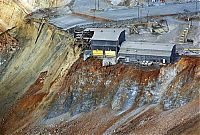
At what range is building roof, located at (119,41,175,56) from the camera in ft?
193

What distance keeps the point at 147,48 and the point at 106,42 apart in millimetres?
4697

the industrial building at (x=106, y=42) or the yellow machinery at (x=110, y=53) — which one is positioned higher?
the industrial building at (x=106, y=42)

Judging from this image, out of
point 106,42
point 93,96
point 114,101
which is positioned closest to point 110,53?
point 106,42

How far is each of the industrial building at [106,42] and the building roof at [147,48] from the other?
86 cm


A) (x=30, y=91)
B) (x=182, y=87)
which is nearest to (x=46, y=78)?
(x=30, y=91)

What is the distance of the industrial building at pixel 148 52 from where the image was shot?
5847 centimetres

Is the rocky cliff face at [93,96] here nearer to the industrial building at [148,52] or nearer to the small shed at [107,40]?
the industrial building at [148,52]

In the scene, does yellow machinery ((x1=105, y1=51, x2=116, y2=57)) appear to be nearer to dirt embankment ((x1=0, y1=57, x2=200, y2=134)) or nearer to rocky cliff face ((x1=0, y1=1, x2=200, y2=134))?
dirt embankment ((x1=0, y1=57, x2=200, y2=134))

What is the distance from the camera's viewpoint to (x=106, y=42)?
61.1 m

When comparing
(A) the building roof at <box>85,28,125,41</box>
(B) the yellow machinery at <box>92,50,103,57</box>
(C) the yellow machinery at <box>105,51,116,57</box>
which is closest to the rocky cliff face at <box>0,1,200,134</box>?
(B) the yellow machinery at <box>92,50,103,57</box>

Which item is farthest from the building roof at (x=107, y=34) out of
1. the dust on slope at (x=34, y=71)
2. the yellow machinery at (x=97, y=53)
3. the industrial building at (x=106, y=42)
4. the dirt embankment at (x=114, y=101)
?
the dust on slope at (x=34, y=71)

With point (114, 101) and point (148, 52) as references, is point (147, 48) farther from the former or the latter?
point (114, 101)

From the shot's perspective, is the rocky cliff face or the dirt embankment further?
the rocky cliff face

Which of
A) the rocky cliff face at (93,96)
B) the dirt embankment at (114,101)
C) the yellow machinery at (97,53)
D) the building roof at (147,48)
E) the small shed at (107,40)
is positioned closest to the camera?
the dirt embankment at (114,101)
